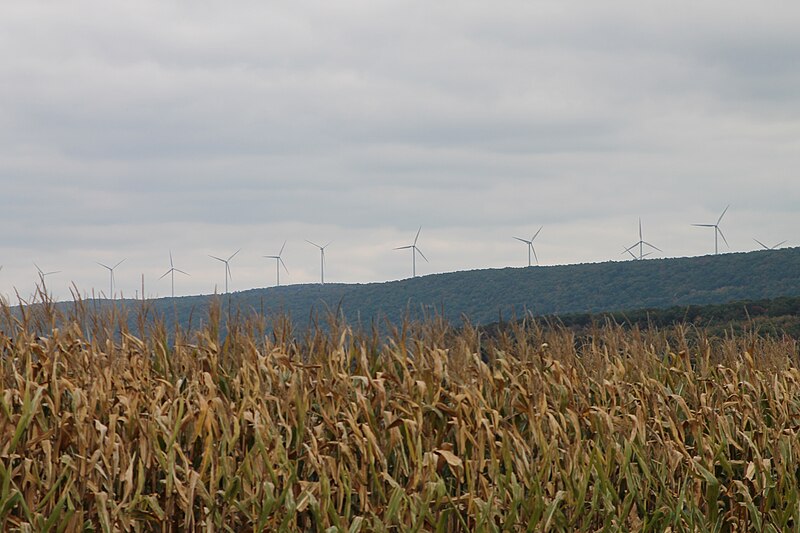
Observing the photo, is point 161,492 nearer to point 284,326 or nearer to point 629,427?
point 284,326

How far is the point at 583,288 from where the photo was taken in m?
104

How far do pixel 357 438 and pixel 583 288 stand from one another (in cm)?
9924

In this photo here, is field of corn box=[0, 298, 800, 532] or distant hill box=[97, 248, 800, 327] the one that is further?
distant hill box=[97, 248, 800, 327]

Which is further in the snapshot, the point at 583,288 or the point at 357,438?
the point at 583,288

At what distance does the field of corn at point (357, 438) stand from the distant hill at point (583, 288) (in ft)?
259

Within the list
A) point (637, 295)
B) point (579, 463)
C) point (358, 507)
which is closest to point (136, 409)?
point (358, 507)

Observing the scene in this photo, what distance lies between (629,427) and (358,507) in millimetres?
2318

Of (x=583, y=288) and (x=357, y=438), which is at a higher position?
(x=583, y=288)

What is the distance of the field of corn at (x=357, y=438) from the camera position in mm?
5891

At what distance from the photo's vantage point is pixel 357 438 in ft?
20.6

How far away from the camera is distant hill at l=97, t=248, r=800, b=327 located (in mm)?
92750

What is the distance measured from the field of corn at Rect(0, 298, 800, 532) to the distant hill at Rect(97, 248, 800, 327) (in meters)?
78.8

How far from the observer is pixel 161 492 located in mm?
6109

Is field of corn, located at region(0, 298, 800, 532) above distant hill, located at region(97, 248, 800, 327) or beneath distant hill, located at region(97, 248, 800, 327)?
beneath
